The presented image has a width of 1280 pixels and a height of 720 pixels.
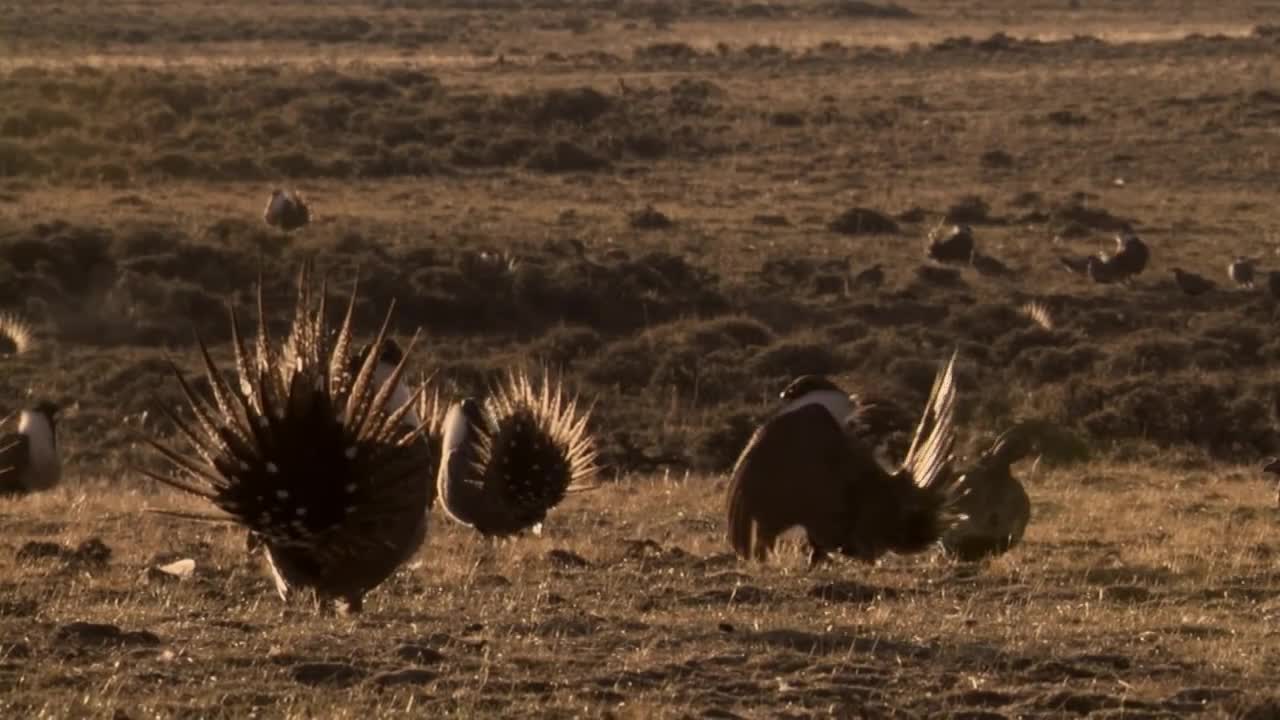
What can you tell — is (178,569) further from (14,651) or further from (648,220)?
(648,220)

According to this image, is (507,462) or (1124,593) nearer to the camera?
(1124,593)

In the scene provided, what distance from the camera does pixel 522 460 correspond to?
819cm

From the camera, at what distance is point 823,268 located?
758 inches

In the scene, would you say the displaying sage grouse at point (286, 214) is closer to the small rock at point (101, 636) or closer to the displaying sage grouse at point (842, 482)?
the displaying sage grouse at point (842, 482)

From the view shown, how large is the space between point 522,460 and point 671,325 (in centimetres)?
922

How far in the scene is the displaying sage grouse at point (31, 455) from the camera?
1026cm

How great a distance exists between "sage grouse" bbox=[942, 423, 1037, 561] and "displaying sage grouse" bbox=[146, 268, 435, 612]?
9.10 feet

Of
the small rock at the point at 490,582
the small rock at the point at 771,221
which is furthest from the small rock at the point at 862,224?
the small rock at the point at 490,582

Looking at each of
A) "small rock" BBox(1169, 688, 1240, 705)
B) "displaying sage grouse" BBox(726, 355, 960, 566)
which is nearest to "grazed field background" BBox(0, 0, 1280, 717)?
"small rock" BBox(1169, 688, 1240, 705)

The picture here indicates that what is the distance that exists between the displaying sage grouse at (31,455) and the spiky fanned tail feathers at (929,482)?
15.8 ft

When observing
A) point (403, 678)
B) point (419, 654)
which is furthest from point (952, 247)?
point (403, 678)

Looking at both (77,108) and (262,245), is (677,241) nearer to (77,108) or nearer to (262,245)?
(262,245)

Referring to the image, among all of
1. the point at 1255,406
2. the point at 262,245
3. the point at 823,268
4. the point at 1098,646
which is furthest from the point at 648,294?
the point at 1098,646

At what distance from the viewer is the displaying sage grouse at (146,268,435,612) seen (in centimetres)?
525
